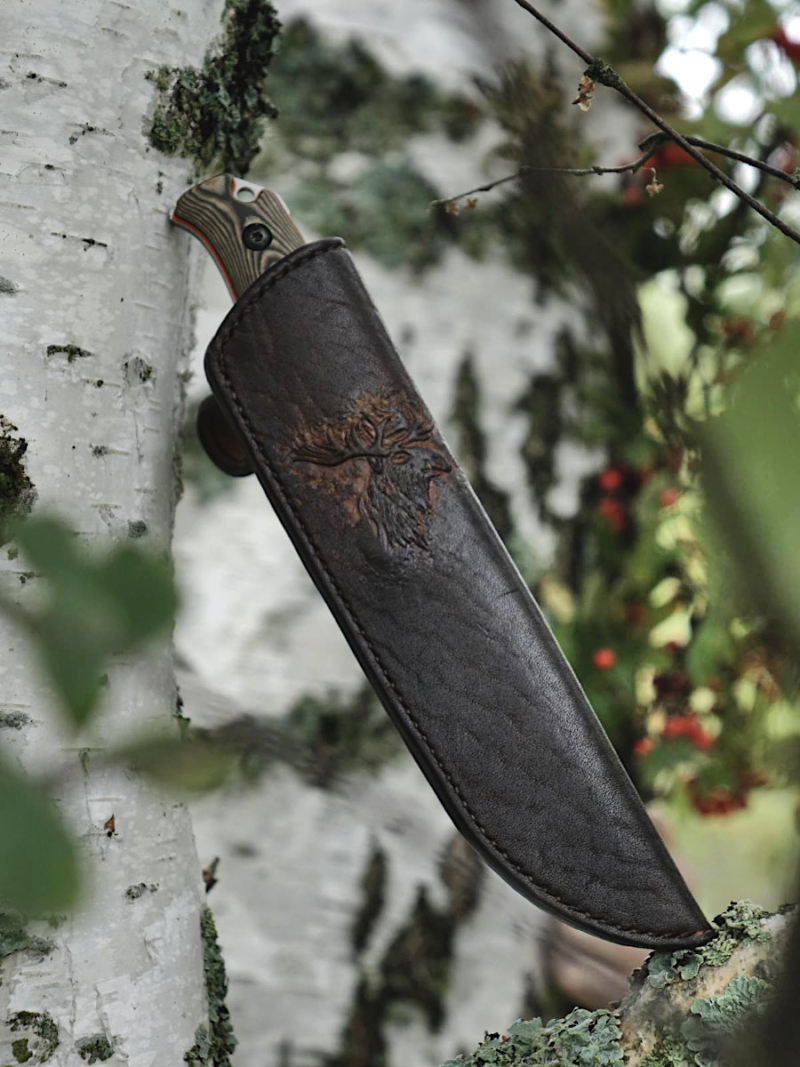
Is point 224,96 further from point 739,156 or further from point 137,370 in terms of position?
point 739,156

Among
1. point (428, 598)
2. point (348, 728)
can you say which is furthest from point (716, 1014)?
point (348, 728)

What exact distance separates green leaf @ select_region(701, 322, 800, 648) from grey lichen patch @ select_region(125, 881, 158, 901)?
2.05 ft

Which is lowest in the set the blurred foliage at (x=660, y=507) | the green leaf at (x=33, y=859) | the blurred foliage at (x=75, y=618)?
the blurred foliage at (x=660, y=507)

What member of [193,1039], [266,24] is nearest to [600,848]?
[193,1039]

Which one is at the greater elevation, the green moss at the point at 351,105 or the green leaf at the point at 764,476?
the green leaf at the point at 764,476

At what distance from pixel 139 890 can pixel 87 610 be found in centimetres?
58

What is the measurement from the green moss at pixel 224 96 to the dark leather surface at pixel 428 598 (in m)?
0.12

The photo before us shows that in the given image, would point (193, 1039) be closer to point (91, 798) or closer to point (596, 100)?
point (91, 798)

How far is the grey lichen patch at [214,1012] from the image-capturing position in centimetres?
70

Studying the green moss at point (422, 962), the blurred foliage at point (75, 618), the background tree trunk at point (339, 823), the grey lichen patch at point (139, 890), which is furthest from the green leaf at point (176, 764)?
the green moss at point (422, 962)

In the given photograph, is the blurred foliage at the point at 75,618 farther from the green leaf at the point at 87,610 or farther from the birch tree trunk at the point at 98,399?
the birch tree trunk at the point at 98,399

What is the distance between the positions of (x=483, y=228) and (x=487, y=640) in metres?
1.01

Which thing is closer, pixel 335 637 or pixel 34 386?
pixel 34 386

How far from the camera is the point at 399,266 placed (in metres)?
1.55
